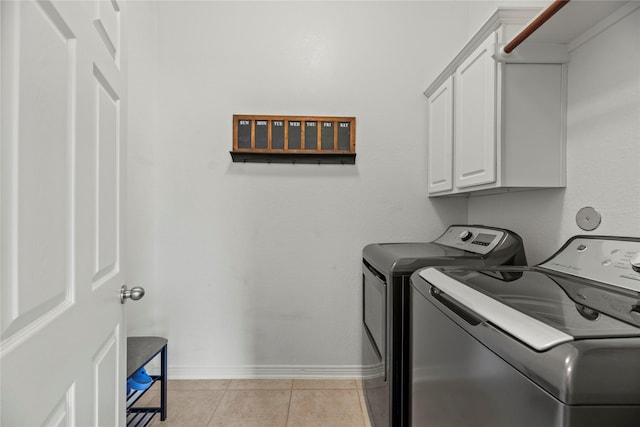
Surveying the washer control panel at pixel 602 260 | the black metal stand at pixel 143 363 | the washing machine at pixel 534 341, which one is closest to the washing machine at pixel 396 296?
the washing machine at pixel 534 341

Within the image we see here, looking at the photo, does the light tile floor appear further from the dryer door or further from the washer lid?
the washer lid

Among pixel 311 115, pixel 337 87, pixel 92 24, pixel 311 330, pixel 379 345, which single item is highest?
pixel 337 87

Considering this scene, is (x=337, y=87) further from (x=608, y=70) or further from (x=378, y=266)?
(x=608, y=70)

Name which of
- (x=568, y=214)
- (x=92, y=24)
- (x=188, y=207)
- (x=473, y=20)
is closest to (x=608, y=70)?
(x=568, y=214)

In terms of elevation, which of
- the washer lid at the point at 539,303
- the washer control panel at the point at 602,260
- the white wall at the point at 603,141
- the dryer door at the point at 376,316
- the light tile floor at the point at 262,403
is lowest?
the light tile floor at the point at 262,403

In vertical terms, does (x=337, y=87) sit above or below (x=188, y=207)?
above

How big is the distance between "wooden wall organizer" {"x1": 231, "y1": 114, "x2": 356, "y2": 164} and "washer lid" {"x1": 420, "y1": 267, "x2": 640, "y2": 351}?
50.3 inches

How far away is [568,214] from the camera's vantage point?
135cm

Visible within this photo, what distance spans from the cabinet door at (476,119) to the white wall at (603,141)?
0.30 metres

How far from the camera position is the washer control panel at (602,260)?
946mm

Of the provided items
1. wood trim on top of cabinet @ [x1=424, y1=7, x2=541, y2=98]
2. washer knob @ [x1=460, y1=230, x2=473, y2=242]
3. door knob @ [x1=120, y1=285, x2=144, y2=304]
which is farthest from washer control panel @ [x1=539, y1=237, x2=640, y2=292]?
door knob @ [x1=120, y1=285, x2=144, y2=304]

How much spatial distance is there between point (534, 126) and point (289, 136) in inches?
54.0

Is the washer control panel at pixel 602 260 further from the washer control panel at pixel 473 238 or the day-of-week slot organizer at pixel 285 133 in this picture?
the day-of-week slot organizer at pixel 285 133

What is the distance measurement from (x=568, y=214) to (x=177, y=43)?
2462 mm
